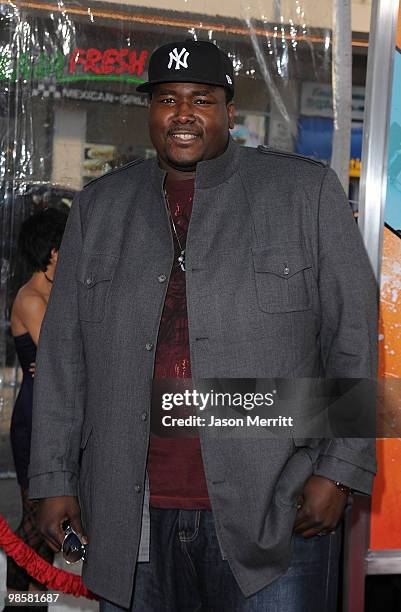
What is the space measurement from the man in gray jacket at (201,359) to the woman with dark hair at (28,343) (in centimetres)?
130

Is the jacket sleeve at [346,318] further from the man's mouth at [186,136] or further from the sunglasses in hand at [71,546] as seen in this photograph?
the sunglasses in hand at [71,546]

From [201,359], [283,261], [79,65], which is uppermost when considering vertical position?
[79,65]

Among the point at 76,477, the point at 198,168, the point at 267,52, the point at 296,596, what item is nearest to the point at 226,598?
the point at 296,596

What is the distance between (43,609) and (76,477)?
1758 millimetres

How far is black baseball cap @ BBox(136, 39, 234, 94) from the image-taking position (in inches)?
93.0

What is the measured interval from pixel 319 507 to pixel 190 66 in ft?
3.62

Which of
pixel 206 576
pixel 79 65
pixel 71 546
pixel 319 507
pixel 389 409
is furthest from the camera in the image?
pixel 79 65

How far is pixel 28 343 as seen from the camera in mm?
3787

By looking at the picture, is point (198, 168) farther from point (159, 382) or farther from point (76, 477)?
point (76, 477)

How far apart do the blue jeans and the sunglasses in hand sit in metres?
0.16

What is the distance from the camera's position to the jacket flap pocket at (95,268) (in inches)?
94.9

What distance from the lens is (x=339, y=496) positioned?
2.18 metres

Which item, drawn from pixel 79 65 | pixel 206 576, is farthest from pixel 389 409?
pixel 79 65

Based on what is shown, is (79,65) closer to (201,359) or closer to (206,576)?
(201,359)
